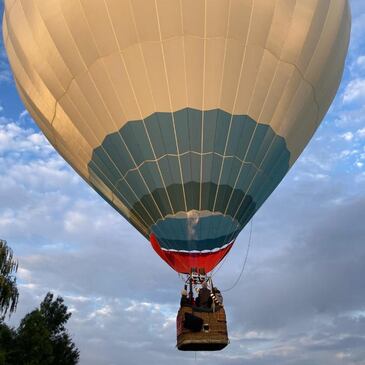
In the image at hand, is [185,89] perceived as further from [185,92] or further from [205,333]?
[205,333]

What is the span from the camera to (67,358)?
78.0 feet

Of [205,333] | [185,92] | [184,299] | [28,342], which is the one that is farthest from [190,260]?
[28,342]

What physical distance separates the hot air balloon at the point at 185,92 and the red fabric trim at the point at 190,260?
0.07ft

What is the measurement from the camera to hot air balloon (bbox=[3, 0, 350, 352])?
9.80m

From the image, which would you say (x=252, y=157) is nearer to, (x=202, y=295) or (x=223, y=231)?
(x=223, y=231)

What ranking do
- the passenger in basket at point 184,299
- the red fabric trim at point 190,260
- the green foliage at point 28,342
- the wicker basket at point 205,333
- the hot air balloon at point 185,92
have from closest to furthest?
1. the wicker basket at point 205,333
2. the passenger in basket at point 184,299
3. the hot air balloon at point 185,92
4. the red fabric trim at point 190,260
5. the green foliage at point 28,342

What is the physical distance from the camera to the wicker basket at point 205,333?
354 inches

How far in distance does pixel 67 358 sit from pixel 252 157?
17289 millimetres

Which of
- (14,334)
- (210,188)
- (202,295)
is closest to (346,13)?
(210,188)

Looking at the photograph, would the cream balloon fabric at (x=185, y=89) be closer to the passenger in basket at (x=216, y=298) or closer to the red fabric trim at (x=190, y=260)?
the red fabric trim at (x=190, y=260)

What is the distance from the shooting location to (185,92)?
9961 mm

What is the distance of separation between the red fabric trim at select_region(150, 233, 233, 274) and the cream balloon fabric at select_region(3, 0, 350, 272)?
0.15 metres

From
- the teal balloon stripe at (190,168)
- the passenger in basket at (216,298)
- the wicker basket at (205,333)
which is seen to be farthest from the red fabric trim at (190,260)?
the wicker basket at (205,333)

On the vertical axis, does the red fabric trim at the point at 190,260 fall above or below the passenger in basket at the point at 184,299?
above
